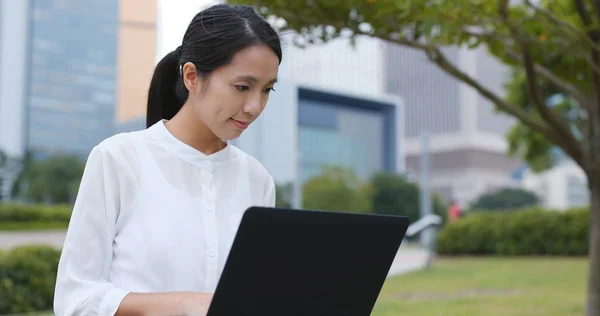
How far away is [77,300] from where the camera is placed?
127 centimetres

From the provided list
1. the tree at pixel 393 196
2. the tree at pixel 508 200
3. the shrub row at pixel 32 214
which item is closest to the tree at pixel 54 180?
the tree at pixel 393 196

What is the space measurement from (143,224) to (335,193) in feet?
117

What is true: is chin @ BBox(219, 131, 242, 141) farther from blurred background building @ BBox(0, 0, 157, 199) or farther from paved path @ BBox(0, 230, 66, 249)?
blurred background building @ BBox(0, 0, 157, 199)

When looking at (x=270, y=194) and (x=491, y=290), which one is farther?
(x=491, y=290)

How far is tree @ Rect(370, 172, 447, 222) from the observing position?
4225cm

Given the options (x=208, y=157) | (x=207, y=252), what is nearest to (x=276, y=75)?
(x=208, y=157)

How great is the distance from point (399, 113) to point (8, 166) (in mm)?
28339

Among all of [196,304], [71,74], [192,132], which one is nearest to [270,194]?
[192,132]

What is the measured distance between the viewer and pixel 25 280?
6.83 meters

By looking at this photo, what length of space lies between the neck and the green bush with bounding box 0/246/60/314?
5.87 meters

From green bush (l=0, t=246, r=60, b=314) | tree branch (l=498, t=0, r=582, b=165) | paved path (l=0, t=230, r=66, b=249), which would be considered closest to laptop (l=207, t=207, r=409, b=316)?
tree branch (l=498, t=0, r=582, b=165)

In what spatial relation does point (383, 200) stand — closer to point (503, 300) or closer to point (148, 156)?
point (503, 300)

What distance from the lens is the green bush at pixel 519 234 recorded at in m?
14.0

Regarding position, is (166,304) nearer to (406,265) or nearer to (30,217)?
(406,265)
